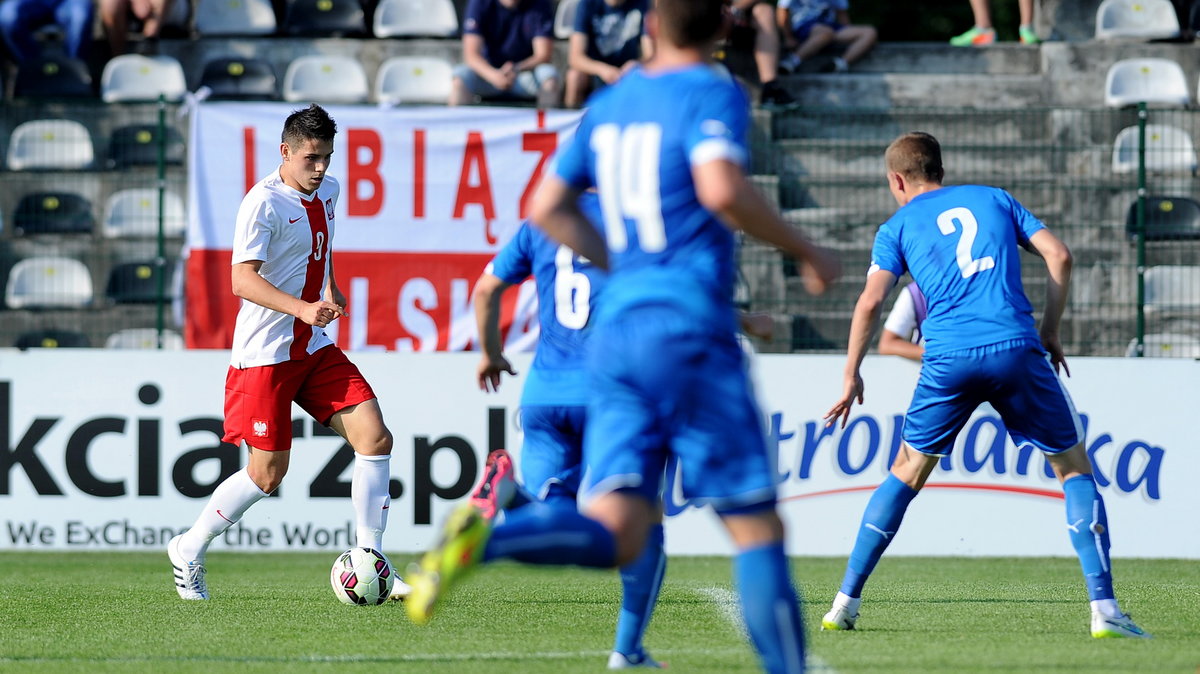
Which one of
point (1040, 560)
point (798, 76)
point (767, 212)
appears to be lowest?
point (1040, 560)

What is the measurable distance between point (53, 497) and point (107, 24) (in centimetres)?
591

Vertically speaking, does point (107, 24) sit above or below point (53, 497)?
above

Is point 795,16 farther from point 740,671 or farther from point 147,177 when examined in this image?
point 740,671

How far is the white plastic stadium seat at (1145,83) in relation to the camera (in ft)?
48.1

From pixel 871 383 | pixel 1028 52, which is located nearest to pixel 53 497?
pixel 871 383

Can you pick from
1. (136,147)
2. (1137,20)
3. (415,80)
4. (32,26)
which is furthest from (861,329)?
(32,26)

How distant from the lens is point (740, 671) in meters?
5.40

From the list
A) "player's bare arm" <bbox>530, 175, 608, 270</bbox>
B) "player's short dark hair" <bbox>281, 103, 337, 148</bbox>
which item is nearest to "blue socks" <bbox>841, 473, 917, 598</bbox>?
"player's bare arm" <bbox>530, 175, 608, 270</bbox>

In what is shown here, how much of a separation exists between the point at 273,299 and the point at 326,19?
9.02m

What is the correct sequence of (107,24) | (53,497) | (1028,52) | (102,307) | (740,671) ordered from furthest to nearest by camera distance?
(1028,52) → (107,24) → (102,307) → (53,497) → (740,671)

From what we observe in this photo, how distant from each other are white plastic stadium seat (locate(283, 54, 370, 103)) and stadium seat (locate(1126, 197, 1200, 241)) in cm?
682

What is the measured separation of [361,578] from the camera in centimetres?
731

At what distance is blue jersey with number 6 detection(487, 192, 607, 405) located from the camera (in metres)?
5.68

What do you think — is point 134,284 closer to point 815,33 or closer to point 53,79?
point 53,79
